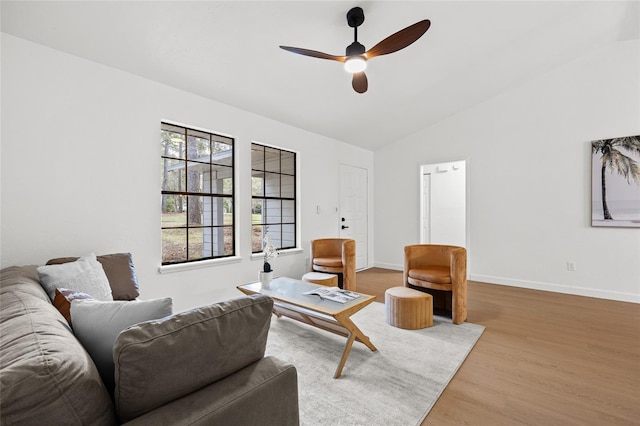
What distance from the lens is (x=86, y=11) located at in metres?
2.21

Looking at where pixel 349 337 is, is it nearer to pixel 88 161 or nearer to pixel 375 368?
pixel 375 368

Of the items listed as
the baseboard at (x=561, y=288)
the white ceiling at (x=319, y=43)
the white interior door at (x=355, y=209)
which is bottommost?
the baseboard at (x=561, y=288)

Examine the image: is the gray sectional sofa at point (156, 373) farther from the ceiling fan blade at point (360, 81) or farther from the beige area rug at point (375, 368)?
the ceiling fan blade at point (360, 81)

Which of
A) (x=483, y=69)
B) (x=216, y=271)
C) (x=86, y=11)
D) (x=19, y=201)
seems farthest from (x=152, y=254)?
(x=483, y=69)

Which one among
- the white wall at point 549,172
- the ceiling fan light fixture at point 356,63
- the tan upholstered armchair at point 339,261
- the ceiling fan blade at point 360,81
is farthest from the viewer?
the tan upholstered armchair at point 339,261

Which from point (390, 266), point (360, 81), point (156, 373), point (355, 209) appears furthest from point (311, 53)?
point (390, 266)

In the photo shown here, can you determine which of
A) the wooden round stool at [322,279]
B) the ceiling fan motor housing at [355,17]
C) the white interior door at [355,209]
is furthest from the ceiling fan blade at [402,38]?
the white interior door at [355,209]

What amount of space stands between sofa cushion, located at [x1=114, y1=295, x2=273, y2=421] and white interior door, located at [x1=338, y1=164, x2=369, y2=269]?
4425mm

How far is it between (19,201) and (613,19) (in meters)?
6.21

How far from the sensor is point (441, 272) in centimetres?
338

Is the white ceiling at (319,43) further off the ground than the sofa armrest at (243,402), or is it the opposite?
the white ceiling at (319,43)

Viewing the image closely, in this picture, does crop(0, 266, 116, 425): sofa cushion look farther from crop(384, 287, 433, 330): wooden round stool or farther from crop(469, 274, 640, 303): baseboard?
crop(469, 274, 640, 303): baseboard

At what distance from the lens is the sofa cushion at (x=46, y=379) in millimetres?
590

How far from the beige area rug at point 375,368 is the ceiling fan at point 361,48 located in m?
2.39
